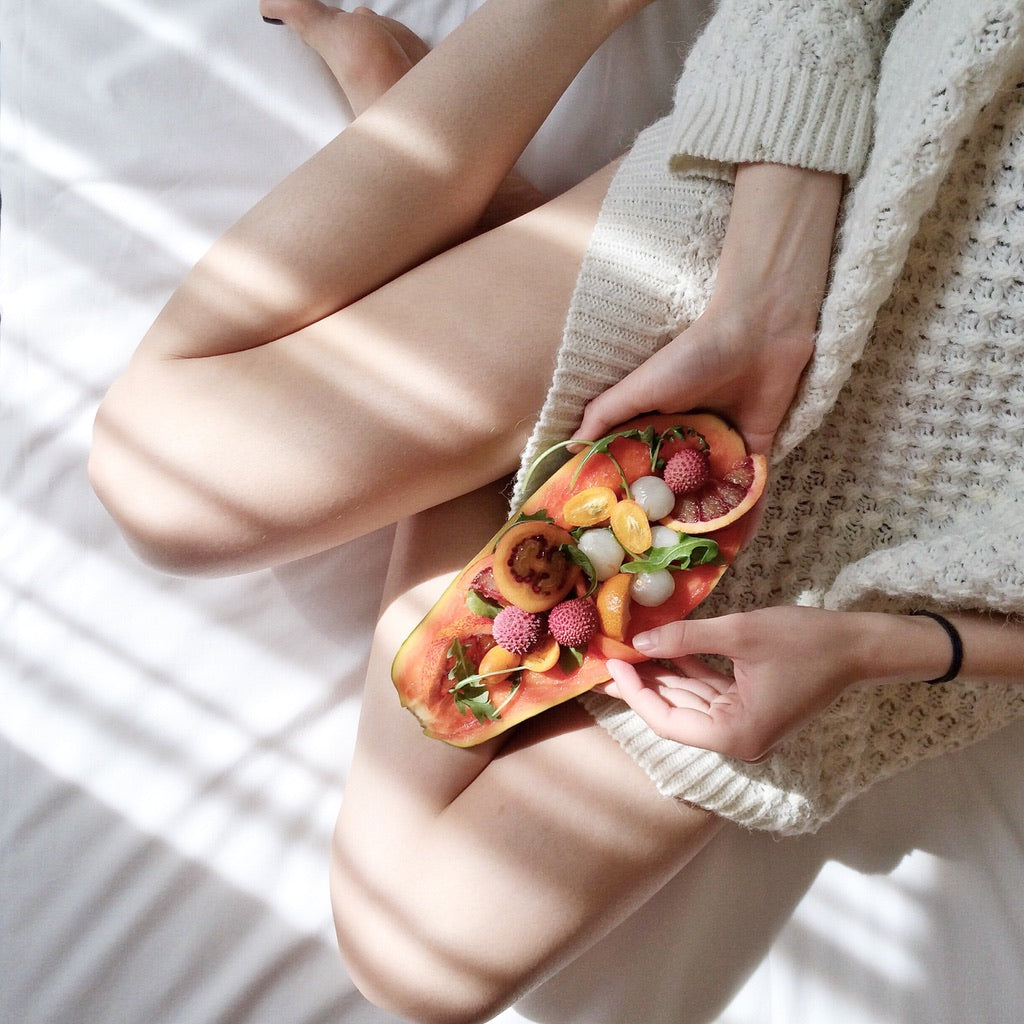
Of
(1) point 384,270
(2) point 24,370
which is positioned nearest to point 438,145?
(1) point 384,270

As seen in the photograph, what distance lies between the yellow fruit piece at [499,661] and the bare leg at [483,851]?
0.34 ft

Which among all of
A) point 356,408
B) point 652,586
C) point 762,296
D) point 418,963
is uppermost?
point 762,296

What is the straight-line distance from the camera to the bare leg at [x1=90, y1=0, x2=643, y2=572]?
766 mm

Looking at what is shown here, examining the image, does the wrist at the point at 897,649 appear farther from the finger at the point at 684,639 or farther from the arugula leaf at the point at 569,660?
the arugula leaf at the point at 569,660

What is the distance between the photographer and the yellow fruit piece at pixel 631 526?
2.52 ft

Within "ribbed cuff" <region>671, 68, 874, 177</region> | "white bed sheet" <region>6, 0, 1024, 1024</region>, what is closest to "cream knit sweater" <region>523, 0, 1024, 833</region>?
"ribbed cuff" <region>671, 68, 874, 177</region>

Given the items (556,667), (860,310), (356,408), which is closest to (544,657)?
(556,667)

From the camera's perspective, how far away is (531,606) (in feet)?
2.50

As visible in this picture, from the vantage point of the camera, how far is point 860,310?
0.70m

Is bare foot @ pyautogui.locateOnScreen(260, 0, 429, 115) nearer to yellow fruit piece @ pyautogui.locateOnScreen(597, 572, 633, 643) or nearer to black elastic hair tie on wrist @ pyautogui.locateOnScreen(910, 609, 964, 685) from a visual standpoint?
yellow fruit piece @ pyautogui.locateOnScreen(597, 572, 633, 643)

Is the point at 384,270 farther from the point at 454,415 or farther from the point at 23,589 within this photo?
the point at 23,589

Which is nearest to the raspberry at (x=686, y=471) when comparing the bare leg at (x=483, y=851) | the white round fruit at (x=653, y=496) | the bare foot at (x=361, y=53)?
the white round fruit at (x=653, y=496)

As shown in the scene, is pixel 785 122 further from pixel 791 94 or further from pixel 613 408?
pixel 613 408

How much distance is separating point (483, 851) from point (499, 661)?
183 mm
